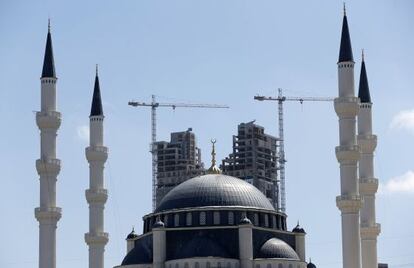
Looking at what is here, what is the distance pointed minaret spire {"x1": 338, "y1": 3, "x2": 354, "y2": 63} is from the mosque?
5 centimetres

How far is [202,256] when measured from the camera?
61531 mm

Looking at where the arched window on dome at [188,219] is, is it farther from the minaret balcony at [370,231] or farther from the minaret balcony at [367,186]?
the minaret balcony at [367,186]

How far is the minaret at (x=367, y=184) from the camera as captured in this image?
6619 cm

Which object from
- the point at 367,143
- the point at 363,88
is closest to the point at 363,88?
the point at 363,88

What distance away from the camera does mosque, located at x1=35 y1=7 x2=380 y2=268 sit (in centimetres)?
6153

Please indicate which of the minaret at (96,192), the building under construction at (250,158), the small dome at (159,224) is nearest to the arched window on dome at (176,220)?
the small dome at (159,224)

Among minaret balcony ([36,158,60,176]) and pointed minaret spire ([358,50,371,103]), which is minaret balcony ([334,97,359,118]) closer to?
pointed minaret spire ([358,50,371,103])

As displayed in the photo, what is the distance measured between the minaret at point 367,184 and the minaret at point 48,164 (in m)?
16.1

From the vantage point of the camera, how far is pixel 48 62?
6500cm

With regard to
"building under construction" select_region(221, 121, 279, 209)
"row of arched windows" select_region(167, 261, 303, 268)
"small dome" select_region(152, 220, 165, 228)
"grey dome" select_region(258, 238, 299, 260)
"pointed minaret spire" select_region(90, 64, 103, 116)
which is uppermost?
"building under construction" select_region(221, 121, 279, 209)

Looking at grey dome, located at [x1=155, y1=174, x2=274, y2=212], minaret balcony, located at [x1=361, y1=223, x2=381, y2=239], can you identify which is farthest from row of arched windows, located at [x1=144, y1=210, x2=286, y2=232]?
minaret balcony, located at [x1=361, y1=223, x2=381, y2=239]

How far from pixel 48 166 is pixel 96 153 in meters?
4.91

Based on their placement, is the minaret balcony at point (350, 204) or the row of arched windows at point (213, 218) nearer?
the minaret balcony at point (350, 204)

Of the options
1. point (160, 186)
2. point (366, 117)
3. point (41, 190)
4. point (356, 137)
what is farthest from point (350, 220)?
point (160, 186)
